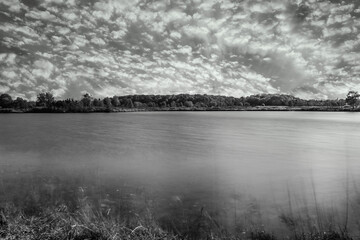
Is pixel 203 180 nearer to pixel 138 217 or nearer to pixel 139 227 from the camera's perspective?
pixel 138 217

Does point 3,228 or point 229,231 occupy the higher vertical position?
point 3,228

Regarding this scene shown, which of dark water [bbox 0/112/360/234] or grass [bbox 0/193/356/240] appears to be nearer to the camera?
grass [bbox 0/193/356/240]

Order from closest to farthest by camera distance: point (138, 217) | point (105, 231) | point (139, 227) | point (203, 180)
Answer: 1. point (105, 231)
2. point (139, 227)
3. point (138, 217)
4. point (203, 180)

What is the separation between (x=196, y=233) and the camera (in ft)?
Answer: 25.2

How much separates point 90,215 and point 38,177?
7.08 meters

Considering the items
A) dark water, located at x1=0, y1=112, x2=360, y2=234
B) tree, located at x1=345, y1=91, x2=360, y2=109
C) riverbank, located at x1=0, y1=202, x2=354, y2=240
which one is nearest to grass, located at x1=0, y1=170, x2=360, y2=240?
riverbank, located at x1=0, y1=202, x2=354, y2=240

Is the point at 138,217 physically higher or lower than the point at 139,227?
lower

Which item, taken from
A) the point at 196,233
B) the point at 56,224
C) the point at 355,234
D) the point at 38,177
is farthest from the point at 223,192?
the point at 38,177

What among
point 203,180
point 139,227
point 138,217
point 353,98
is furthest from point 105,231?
point 353,98

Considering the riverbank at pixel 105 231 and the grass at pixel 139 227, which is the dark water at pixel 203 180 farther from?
the riverbank at pixel 105 231

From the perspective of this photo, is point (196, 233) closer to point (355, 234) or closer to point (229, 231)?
point (229, 231)

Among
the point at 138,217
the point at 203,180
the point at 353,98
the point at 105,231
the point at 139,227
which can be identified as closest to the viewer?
the point at 105,231

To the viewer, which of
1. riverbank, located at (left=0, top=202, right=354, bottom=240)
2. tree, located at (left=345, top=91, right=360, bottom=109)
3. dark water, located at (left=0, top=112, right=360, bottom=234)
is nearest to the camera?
riverbank, located at (left=0, top=202, right=354, bottom=240)

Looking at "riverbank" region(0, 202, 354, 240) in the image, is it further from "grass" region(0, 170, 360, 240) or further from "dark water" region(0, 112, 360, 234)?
"dark water" region(0, 112, 360, 234)
